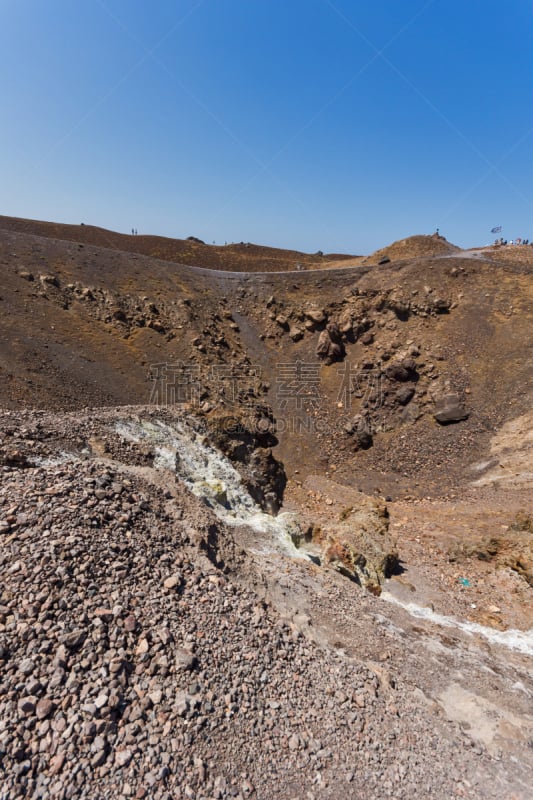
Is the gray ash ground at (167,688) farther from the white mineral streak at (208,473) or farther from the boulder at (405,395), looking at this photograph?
the boulder at (405,395)

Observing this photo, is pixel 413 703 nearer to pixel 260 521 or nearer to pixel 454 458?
pixel 260 521

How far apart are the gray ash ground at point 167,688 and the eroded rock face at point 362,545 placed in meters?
4.62

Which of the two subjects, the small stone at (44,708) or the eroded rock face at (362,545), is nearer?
the small stone at (44,708)

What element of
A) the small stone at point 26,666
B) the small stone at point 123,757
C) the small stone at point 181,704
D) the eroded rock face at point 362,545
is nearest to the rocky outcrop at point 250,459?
the eroded rock face at point 362,545

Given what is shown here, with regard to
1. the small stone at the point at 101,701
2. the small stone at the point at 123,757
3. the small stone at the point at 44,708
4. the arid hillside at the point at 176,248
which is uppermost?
the arid hillside at the point at 176,248

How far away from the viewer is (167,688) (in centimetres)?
511

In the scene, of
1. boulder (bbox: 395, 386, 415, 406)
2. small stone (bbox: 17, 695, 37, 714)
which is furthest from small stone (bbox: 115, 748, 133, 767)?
boulder (bbox: 395, 386, 415, 406)

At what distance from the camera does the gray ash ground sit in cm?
431

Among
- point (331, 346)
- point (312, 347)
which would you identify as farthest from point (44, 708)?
point (312, 347)

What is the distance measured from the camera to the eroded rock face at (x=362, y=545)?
12508 millimetres

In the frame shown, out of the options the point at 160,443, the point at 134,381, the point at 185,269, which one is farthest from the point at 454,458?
the point at 185,269

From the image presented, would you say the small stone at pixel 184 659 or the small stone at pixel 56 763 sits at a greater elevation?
the small stone at pixel 56 763

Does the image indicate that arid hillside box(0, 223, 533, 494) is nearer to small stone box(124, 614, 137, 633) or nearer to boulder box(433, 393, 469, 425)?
boulder box(433, 393, 469, 425)

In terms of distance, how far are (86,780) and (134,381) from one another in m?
22.6
